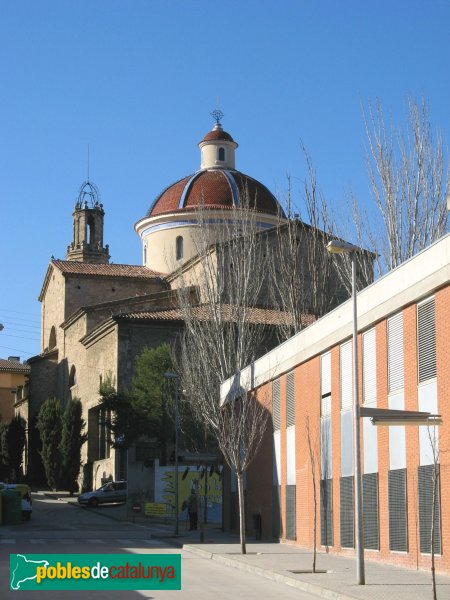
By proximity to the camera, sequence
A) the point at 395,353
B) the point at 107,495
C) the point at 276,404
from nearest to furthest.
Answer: the point at 395,353
the point at 276,404
the point at 107,495

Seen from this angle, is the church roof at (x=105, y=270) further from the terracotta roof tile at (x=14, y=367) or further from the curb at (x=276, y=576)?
the curb at (x=276, y=576)

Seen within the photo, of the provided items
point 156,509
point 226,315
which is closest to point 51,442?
point 156,509

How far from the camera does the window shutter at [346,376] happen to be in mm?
24000

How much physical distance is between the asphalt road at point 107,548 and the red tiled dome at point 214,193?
74.3ft

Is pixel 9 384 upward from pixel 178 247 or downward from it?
downward

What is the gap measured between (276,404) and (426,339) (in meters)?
11.9

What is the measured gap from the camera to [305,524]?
26953 millimetres

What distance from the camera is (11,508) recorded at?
38.0 metres

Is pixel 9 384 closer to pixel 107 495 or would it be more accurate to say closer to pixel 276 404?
pixel 107 495

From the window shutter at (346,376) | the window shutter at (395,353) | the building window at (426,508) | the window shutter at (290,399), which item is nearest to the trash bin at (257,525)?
the window shutter at (290,399)

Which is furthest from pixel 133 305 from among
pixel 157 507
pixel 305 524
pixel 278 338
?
pixel 305 524

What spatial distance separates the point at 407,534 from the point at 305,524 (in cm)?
715

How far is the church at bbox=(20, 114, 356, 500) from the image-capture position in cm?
5219

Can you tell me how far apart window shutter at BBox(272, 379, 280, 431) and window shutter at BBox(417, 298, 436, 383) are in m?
11.2
